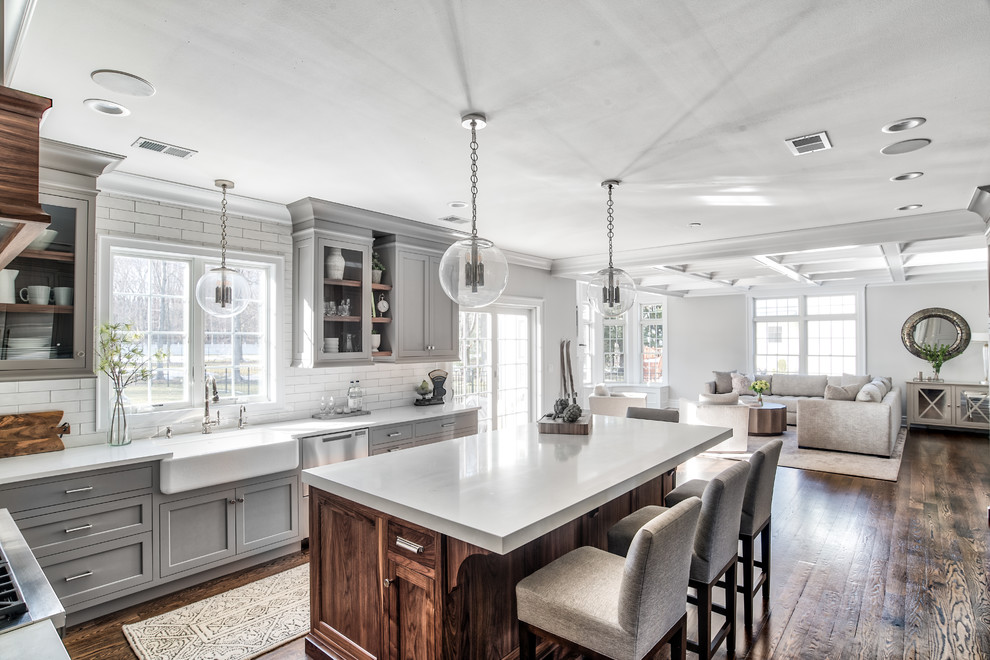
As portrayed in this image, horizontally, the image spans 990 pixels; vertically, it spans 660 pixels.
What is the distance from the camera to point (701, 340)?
11055mm

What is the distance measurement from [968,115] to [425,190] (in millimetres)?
3012

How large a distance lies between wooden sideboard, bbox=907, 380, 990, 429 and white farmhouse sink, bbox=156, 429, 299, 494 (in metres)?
9.73

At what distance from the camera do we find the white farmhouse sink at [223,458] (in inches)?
120

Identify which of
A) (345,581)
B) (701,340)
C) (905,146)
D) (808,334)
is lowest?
(345,581)

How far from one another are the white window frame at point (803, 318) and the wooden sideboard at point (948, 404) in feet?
2.96

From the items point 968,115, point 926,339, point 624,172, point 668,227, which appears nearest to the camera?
point 968,115

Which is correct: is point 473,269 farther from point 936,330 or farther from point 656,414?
point 936,330

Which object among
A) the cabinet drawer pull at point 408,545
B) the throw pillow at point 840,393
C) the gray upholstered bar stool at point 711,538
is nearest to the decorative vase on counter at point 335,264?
the cabinet drawer pull at point 408,545

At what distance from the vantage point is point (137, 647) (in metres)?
2.62

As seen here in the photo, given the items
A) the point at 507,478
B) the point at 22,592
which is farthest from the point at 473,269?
the point at 22,592

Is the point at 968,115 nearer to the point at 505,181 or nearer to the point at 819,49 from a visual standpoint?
the point at 819,49

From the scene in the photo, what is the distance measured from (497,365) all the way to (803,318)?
22.8ft

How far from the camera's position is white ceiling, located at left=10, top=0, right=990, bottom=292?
1.76 m

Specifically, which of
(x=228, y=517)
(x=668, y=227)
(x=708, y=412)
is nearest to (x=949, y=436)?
(x=708, y=412)
